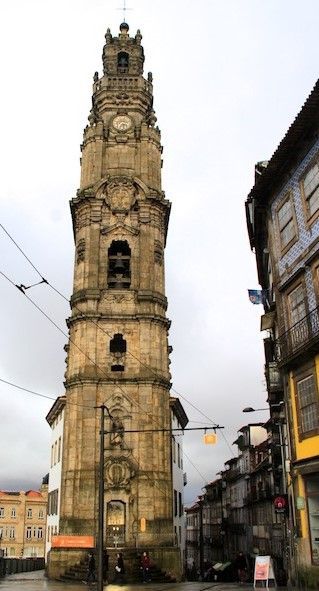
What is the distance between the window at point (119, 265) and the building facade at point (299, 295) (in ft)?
64.1

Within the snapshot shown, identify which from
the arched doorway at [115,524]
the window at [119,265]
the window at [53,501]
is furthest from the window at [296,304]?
the window at [53,501]

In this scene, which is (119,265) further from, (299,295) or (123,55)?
(299,295)

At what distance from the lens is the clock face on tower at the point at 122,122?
49.0m

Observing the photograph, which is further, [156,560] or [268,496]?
[268,496]

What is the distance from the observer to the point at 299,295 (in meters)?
21.5

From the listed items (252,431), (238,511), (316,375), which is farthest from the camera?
(238,511)

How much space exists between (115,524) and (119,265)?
1775cm

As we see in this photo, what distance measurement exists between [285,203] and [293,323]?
16.1 feet

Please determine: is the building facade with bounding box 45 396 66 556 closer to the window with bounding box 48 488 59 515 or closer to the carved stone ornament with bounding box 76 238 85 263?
the window with bounding box 48 488 59 515

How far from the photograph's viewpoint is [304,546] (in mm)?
19219

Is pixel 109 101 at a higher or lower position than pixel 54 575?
higher

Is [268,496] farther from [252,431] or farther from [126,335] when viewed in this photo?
[126,335]

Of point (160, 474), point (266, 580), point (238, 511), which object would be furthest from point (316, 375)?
point (238, 511)

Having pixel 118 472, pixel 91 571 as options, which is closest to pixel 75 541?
pixel 91 571
